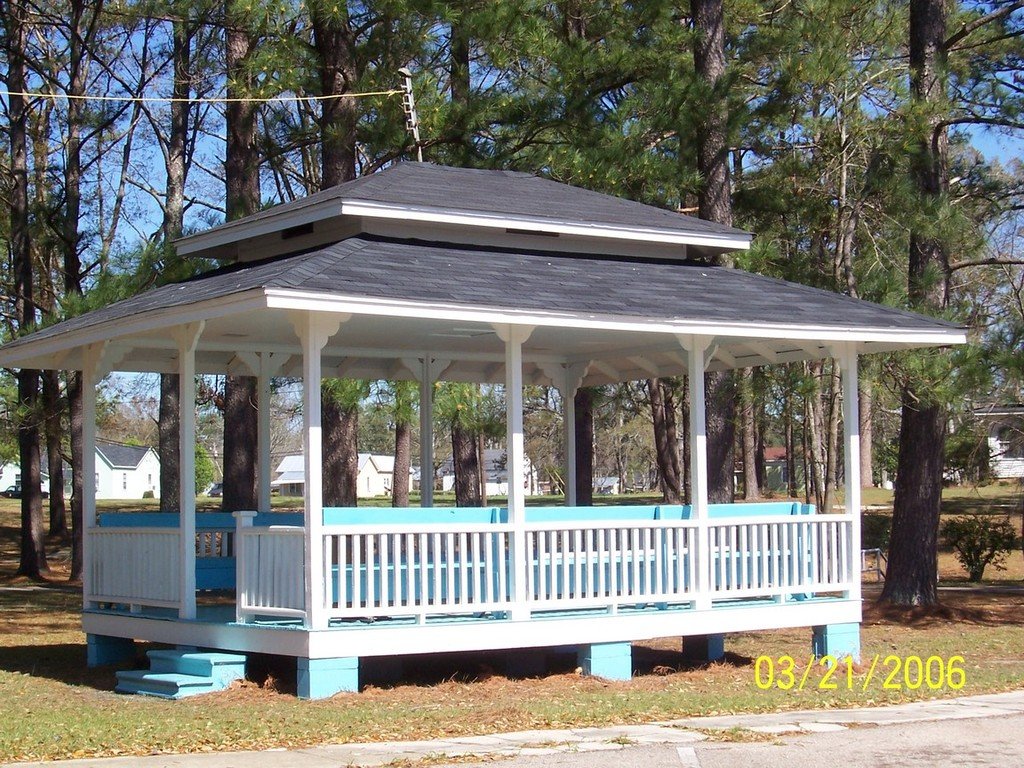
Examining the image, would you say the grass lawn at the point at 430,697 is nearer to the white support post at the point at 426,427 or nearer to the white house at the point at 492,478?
the white support post at the point at 426,427

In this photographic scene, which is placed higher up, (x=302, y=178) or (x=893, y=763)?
(x=302, y=178)

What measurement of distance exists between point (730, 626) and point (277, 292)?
215 inches

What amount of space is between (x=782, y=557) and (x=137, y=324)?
21.2 ft

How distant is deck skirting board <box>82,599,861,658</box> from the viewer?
11172 mm

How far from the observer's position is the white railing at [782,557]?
1299 centimetres

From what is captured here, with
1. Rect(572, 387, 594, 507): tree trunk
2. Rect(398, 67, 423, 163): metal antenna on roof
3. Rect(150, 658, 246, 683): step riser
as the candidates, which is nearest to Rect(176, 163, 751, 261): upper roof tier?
Rect(398, 67, 423, 163): metal antenna on roof

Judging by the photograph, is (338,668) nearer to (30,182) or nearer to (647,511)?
(647,511)

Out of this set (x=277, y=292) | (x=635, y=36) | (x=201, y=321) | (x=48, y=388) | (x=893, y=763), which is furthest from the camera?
(x=48, y=388)

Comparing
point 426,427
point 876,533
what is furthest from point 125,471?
point 426,427

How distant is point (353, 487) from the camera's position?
22.4 meters

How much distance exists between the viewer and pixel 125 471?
87750 millimetres

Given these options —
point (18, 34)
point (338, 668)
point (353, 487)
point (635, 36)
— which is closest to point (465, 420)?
point (353, 487)

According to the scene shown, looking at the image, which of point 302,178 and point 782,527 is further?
point 302,178

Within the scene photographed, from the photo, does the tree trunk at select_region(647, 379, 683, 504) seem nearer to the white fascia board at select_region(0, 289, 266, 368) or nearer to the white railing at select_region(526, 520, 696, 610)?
the white railing at select_region(526, 520, 696, 610)
